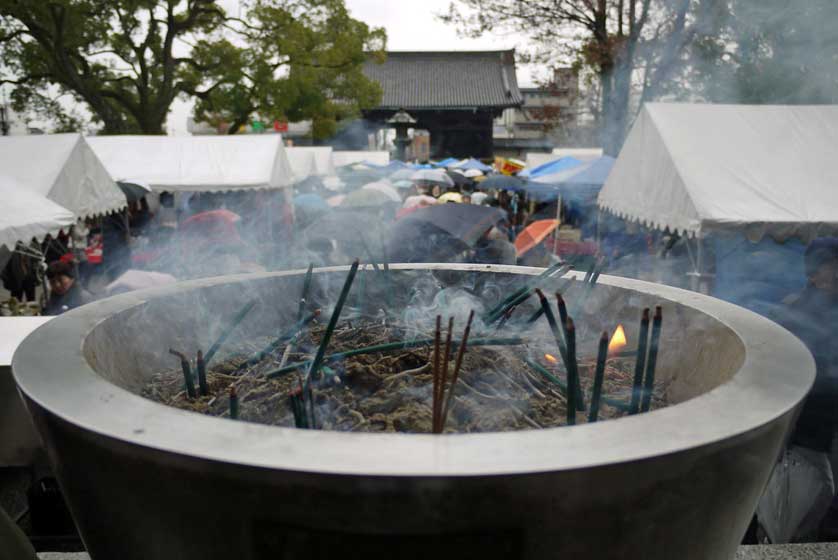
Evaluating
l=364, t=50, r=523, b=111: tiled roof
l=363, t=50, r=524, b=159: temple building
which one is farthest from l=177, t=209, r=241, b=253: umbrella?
l=364, t=50, r=523, b=111: tiled roof

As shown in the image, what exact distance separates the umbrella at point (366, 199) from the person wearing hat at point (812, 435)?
8225 mm

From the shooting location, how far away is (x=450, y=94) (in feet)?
118

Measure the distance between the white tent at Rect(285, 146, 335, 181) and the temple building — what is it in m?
13.3

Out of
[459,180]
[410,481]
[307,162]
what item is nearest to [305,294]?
[410,481]

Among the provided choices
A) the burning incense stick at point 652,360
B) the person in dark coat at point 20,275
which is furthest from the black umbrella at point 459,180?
the burning incense stick at point 652,360

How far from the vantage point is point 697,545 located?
1392 millimetres

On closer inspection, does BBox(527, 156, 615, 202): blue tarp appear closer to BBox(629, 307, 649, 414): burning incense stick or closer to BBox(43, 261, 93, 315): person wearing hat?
BBox(43, 261, 93, 315): person wearing hat

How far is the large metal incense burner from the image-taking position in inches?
44.8

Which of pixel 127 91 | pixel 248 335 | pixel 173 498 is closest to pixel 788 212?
pixel 248 335

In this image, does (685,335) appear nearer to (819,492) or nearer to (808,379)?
(808,379)

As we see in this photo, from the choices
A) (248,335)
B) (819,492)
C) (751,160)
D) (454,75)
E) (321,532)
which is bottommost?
(819,492)

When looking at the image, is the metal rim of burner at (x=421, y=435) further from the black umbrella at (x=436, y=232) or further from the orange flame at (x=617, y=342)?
the black umbrella at (x=436, y=232)

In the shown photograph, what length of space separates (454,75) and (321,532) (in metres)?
38.9

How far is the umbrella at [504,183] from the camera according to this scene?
15.7 metres
